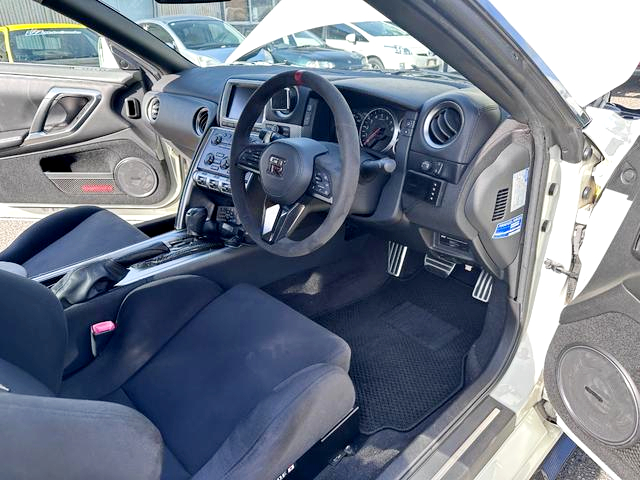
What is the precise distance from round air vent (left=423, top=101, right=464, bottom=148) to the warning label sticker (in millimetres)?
214

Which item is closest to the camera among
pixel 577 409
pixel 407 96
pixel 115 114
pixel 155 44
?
pixel 577 409

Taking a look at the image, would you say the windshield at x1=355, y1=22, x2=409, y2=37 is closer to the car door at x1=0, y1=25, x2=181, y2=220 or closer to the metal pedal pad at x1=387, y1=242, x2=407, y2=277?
the metal pedal pad at x1=387, y1=242, x2=407, y2=277

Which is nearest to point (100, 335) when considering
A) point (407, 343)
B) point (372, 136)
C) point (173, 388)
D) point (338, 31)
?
point (173, 388)

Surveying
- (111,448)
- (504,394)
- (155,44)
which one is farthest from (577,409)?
(155,44)

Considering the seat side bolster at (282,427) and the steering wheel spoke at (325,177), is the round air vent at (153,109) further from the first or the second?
the seat side bolster at (282,427)

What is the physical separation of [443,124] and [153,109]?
1797 mm

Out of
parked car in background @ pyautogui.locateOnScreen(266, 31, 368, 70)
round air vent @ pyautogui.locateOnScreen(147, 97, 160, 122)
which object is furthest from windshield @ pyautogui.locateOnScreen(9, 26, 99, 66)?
parked car in background @ pyautogui.locateOnScreen(266, 31, 368, 70)

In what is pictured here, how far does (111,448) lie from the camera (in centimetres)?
74

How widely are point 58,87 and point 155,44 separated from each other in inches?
24.9

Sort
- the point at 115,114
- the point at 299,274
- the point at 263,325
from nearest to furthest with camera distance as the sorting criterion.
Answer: the point at 263,325
the point at 299,274
the point at 115,114

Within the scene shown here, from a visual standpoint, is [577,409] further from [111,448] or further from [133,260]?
[133,260]

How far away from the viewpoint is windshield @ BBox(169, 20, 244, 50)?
3529 millimetres

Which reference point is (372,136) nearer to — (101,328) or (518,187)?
(518,187)

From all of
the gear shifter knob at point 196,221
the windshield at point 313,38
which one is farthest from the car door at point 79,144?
the gear shifter knob at point 196,221
